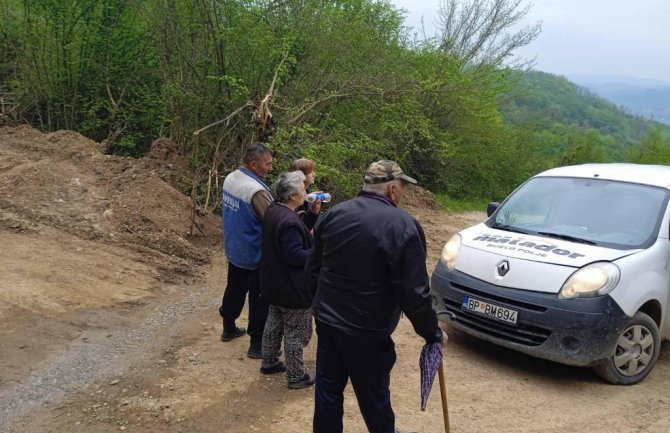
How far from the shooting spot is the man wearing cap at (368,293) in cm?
276

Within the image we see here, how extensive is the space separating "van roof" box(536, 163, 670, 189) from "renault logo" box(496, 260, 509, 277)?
62.7 inches

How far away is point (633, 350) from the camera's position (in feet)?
14.7

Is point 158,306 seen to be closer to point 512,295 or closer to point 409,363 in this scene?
point 409,363

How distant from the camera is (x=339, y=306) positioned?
291 centimetres

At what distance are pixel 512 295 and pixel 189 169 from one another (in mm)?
6249

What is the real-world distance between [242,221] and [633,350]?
3213mm

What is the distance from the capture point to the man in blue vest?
4359mm

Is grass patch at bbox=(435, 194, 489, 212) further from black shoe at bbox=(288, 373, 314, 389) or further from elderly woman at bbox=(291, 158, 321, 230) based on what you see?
black shoe at bbox=(288, 373, 314, 389)

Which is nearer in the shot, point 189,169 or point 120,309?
point 120,309

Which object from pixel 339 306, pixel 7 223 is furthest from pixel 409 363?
pixel 7 223

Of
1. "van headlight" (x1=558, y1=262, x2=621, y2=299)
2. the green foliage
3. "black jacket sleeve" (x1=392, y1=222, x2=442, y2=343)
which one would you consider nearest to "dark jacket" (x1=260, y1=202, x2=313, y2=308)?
"black jacket sleeve" (x1=392, y1=222, x2=442, y2=343)

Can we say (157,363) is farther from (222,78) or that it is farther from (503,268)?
(222,78)

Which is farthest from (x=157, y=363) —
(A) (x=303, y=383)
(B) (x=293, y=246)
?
(B) (x=293, y=246)

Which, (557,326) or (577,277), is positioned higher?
(577,277)
